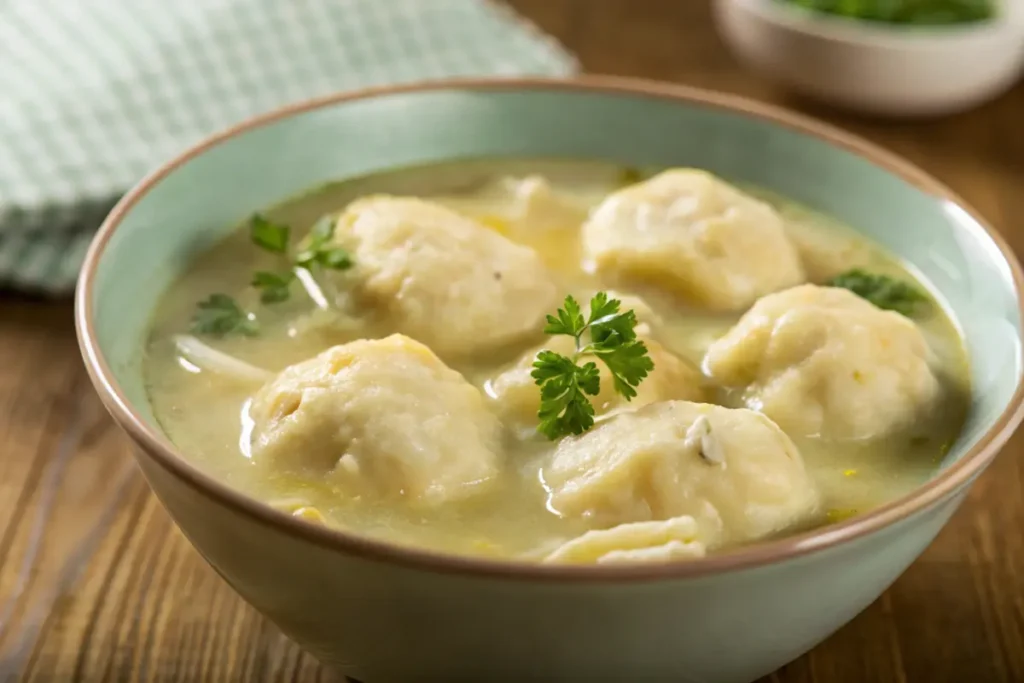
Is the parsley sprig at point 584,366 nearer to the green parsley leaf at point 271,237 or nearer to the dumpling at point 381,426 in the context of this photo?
the dumpling at point 381,426

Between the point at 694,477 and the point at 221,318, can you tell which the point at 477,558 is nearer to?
the point at 694,477

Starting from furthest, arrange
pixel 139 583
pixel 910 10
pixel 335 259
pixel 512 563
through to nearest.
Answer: pixel 910 10 → pixel 335 259 → pixel 139 583 → pixel 512 563

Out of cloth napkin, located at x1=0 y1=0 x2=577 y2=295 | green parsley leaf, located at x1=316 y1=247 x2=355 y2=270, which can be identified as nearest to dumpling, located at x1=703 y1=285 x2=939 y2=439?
green parsley leaf, located at x1=316 y1=247 x2=355 y2=270

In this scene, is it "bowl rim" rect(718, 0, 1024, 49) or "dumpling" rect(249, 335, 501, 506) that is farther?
"bowl rim" rect(718, 0, 1024, 49)

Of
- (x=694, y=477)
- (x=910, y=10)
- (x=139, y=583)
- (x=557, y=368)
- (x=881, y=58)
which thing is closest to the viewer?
(x=694, y=477)

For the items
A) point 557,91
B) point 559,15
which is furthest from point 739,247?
point 559,15

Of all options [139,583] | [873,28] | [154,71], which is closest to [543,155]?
[154,71]

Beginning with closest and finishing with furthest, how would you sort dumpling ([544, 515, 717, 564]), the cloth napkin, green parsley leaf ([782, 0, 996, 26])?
dumpling ([544, 515, 717, 564]), the cloth napkin, green parsley leaf ([782, 0, 996, 26])

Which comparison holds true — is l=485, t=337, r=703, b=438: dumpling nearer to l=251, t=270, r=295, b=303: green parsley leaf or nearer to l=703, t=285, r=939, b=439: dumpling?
l=703, t=285, r=939, b=439: dumpling
